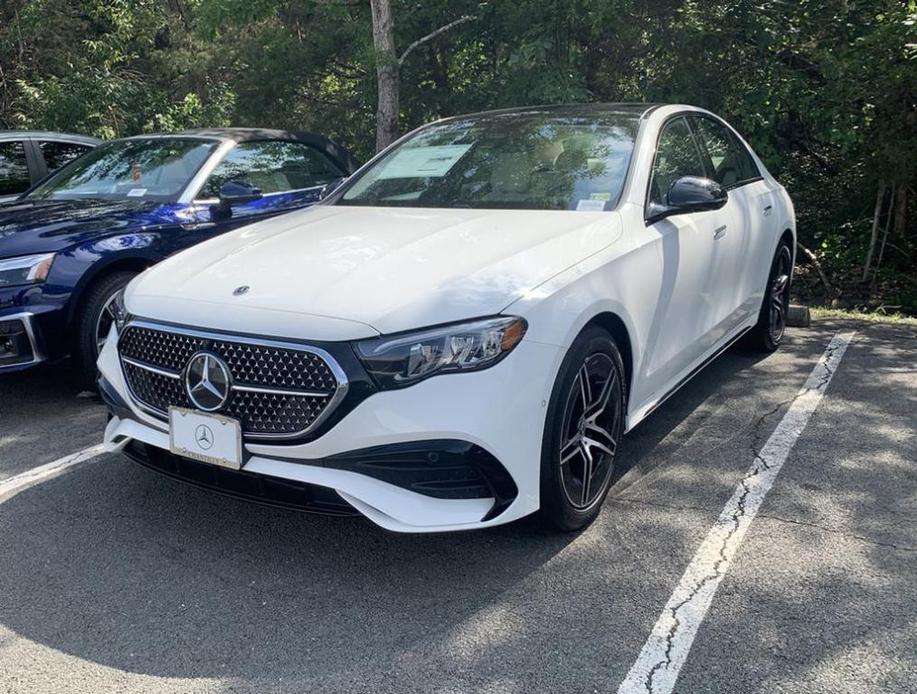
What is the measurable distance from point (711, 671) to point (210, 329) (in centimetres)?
198

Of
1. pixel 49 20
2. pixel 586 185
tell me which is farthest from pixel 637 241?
pixel 49 20

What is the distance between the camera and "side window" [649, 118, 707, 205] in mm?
4090

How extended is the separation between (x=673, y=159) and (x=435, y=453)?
2.41 meters

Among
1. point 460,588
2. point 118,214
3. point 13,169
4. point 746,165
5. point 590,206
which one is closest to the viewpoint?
point 460,588

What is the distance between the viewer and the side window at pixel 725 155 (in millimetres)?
5027

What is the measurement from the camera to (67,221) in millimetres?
5066

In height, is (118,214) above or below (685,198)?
below

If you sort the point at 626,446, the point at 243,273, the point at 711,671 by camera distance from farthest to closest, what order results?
1. the point at 626,446
2. the point at 243,273
3. the point at 711,671

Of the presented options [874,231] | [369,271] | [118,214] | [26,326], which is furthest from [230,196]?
[874,231]

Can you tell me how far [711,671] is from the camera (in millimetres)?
2543

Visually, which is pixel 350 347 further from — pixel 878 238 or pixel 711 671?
pixel 878 238

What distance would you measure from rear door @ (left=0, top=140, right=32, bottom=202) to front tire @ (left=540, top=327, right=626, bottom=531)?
19.1ft

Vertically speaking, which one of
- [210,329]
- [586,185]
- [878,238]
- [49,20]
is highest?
[49,20]

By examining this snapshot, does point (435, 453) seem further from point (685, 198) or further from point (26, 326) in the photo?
point (26, 326)
